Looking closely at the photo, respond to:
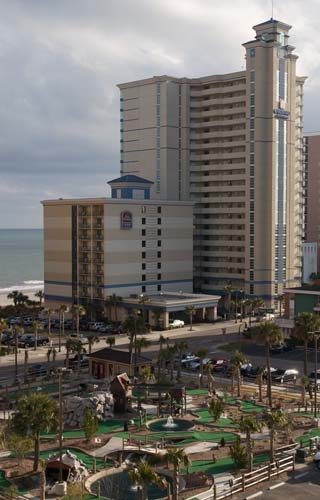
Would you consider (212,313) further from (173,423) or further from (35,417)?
(35,417)

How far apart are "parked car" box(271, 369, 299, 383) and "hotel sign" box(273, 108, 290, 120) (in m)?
65.8

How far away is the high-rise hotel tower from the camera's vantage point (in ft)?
419

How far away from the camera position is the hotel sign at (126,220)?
118 m

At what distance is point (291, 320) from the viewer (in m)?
95.6

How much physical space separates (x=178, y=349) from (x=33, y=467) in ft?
90.8

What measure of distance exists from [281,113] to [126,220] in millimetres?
36740

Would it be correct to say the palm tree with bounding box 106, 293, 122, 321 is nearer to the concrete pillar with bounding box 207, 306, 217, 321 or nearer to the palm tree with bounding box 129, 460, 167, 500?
the concrete pillar with bounding box 207, 306, 217, 321

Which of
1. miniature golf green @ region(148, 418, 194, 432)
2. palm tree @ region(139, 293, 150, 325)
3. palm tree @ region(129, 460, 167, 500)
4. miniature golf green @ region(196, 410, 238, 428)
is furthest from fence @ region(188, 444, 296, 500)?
palm tree @ region(139, 293, 150, 325)

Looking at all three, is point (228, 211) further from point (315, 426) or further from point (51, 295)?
point (315, 426)

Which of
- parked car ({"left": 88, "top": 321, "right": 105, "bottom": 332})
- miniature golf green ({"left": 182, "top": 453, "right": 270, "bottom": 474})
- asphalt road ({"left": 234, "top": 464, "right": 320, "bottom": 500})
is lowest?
miniature golf green ({"left": 182, "top": 453, "right": 270, "bottom": 474})

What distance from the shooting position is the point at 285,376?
7269 cm

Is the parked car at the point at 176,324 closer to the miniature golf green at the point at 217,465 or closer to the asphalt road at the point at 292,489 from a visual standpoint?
the miniature golf green at the point at 217,465

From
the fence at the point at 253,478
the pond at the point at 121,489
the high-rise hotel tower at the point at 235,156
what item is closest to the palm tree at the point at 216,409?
the fence at the point at 253,478

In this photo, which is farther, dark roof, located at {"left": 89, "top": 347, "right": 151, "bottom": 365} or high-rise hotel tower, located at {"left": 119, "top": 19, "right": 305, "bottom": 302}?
high-rise hotel tower, located at {"left": 119, "top": 19, "right": 305, "bottom": 302}
